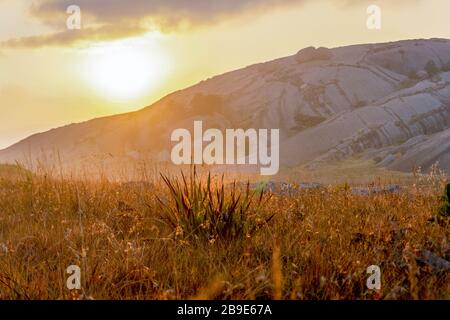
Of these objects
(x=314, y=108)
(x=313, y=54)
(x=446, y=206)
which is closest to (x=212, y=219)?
(x=446, y=206)

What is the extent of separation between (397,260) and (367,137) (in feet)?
131

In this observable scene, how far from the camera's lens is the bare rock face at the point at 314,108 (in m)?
44.2

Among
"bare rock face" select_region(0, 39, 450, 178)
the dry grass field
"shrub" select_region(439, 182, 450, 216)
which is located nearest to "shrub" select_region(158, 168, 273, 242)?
the dry grass field

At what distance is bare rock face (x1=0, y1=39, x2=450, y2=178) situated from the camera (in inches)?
1740

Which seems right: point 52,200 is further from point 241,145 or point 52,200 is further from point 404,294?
point 241,145

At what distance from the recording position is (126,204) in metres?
6.50

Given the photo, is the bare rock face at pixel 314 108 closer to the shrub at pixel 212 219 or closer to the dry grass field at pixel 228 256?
the dry grass field at pixel 228 256

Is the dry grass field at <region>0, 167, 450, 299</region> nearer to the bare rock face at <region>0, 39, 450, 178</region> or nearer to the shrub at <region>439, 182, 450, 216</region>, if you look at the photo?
the shrub at <region>439, 182, 450, 216</region>

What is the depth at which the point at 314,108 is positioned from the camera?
5216 centimetres

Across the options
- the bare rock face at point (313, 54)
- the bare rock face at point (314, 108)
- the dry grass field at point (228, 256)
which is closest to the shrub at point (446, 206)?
the dry grass field at point (228, 256)

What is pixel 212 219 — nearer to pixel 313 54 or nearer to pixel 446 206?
pixel 446 206

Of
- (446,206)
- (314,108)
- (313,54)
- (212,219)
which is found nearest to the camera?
(212,219)

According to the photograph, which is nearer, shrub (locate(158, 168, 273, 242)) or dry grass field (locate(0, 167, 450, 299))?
dry grass field (locate(0, 167, 450, 299))

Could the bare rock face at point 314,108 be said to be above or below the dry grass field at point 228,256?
above
